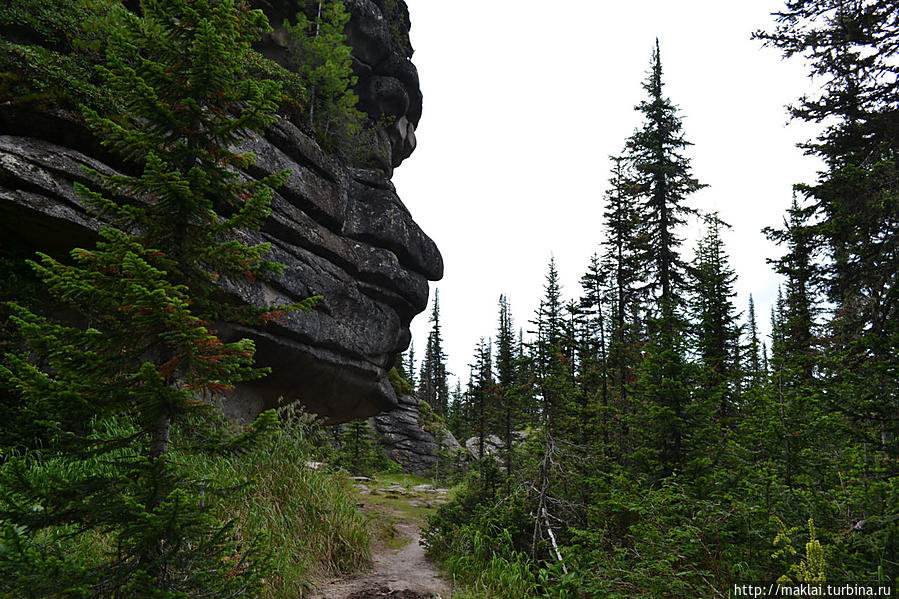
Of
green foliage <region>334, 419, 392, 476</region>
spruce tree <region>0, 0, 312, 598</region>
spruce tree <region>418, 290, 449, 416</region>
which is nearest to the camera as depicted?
spruce tree <region>0, 0, 312, 598</region>

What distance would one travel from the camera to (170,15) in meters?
4.09

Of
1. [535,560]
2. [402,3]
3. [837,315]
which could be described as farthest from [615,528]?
[402,3]

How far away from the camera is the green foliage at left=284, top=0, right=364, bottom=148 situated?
18625mm

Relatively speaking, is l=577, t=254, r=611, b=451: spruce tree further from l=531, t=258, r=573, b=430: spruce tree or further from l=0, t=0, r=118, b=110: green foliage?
l=0, t=0, r=118, b=110: green foliage

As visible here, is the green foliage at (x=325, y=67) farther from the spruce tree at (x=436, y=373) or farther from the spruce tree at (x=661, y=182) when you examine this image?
the spruce tree at (x=436, y=373)

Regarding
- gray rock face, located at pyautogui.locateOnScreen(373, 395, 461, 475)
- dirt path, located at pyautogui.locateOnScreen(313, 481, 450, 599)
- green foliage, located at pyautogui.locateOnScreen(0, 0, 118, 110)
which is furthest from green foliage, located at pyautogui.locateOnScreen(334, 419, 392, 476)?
green foliage, located at pyautogui.locateOnScreen(0, 0, 118, 110)

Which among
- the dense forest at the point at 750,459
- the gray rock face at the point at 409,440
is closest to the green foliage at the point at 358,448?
the gray rock face at the point at 409,440

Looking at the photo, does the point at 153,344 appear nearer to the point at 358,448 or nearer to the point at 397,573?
the point at 397,573

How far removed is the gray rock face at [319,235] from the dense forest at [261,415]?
2.38ft

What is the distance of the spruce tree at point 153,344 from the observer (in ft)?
10.1

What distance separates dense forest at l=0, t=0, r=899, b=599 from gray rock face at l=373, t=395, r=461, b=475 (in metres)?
19.2

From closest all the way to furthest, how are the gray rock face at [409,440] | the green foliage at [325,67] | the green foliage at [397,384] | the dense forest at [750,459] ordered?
1. the dense forest at [750,459]
2. the green foliage at [325,67]
3. the gray rock face at [409,440]
4. the green foliage at [397,384]

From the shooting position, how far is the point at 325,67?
1859 cm

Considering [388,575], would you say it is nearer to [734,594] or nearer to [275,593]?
[275,593]
